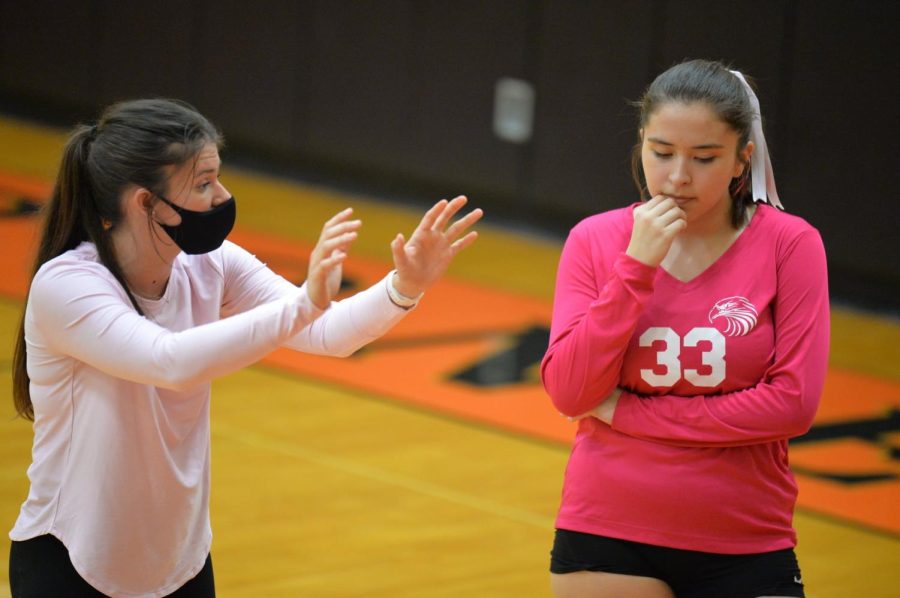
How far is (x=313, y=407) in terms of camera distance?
6574mm

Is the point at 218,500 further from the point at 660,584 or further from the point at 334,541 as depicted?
the point at 660,584

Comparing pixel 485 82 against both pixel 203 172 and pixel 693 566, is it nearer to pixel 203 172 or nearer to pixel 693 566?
pixel 203 172

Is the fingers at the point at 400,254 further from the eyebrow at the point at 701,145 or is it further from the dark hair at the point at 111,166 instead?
the eyebrow at the point at 701,145

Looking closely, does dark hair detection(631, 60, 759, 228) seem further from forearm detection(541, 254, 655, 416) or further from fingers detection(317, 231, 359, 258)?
fingers detection(317, 231, 359, 258)

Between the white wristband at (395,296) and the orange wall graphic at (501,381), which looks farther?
the orange wall graphic at (501,381)

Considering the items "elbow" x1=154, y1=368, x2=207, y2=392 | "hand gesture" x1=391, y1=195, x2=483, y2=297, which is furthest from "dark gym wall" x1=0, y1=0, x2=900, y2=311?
"elbow" x1=154, y1=368, x2=207, y2=392

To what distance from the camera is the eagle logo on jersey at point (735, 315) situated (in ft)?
9.09

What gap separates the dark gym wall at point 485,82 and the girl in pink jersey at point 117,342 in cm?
616

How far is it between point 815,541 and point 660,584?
105 inches

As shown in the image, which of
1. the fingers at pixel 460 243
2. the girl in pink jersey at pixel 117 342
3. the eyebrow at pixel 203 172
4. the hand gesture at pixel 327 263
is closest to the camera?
the hand gesture at pixel 327 263

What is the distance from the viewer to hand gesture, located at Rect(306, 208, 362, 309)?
259cm

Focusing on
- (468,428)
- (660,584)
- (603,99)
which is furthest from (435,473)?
(603,99)

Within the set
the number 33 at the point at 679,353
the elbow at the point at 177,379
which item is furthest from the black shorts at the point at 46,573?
the number 33 at the point at 679,353

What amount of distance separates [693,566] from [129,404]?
3.62 ft
